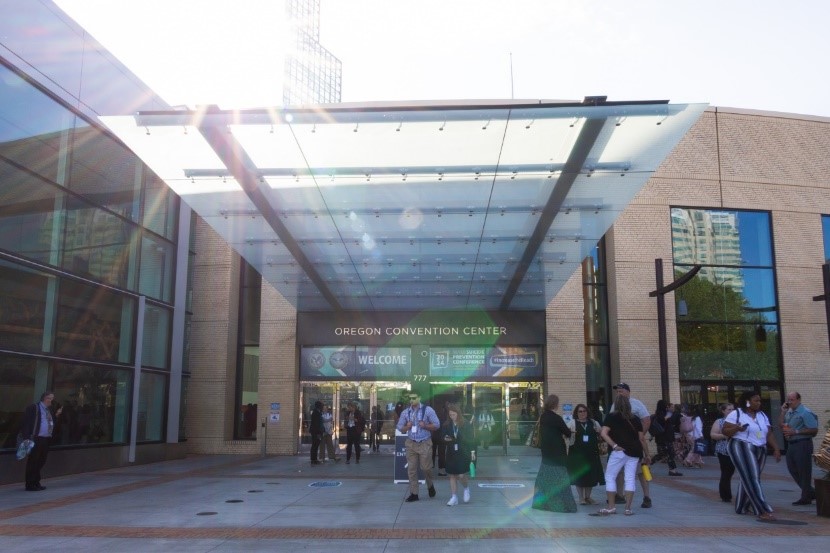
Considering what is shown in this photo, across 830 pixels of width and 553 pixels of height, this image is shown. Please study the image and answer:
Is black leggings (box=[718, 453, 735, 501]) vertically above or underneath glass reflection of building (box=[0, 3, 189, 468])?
underneath

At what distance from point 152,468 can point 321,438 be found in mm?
4166

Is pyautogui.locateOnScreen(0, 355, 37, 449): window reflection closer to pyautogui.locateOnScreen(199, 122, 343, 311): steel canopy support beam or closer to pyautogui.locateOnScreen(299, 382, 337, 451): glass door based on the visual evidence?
pyautogui.locateOnScreen(199, 122, 343, 311): steel canopy support beam

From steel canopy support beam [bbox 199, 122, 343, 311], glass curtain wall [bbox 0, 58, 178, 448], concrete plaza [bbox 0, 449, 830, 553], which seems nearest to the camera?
concrete plaza [bbox 0, 449, 830, 553]

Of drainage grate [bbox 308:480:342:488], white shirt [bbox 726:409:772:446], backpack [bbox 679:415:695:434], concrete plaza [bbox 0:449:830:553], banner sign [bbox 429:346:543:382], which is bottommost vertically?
drainage grate [bbox 308:480:342:488]

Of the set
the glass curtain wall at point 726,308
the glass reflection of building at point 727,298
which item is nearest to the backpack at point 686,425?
the glass curtain wall at point 726,308

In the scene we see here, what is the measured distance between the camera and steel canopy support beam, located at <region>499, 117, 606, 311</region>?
33.5 feet

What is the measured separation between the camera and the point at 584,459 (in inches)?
429

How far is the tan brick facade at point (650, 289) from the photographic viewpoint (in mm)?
22516

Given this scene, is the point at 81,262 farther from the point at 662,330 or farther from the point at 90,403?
the point at 662,330

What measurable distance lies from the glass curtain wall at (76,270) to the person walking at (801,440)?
13310 mm

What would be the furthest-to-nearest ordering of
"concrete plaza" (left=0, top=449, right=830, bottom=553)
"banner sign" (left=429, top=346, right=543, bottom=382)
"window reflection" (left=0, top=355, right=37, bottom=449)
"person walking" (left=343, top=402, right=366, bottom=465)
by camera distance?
"banner sign" (left=429, top=346, right=543, bottom=382), "person walking" (left=343, top=402, right=366, bottom=465), "window reflection" (left=0, top=355, right=37, bottom=449), "concrete plaza" (left=0, top=449, right=830, bottom=553)

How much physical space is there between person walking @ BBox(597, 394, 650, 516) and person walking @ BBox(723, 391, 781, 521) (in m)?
1.18

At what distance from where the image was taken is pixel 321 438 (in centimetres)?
1934

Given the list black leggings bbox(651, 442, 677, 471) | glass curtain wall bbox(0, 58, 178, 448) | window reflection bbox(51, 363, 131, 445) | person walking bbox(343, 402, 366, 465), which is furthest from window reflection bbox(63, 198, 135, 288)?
black leggings bbox(651, 442, 677, 471)
